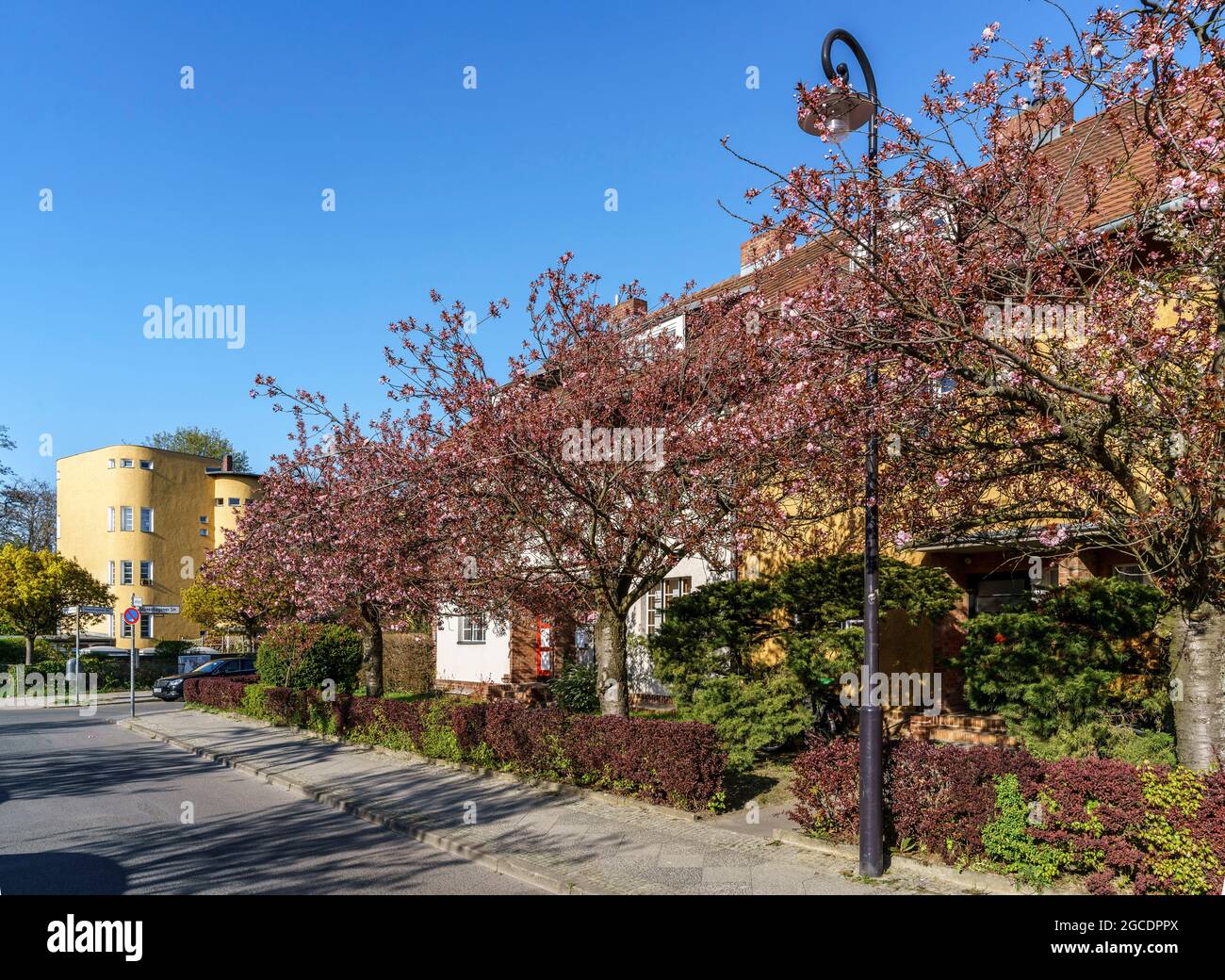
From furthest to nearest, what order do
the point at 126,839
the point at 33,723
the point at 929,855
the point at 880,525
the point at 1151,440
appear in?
the point at 33,723
the point at 126,839
the point at 880,525
the point at 929,855
the point at 1151,440

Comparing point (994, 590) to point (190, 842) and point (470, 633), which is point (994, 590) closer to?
point (190, 842)

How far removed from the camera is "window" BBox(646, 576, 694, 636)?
60.0ft

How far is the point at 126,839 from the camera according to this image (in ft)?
31.6

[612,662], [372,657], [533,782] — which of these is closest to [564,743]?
[533,782]

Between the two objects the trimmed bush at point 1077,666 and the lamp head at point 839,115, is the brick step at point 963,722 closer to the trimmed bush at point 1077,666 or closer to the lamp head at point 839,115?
the trimmed bush at point 1077,666

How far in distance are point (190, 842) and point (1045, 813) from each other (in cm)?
810

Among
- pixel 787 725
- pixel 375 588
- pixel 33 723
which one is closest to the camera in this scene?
pixel 787 725

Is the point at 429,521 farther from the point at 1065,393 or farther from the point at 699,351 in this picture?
the point at 1065,393

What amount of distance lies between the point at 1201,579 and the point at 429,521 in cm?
882

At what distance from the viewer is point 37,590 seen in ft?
113

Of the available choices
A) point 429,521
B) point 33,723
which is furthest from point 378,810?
point 33,723

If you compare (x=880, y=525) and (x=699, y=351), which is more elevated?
(x=699, y=351)
